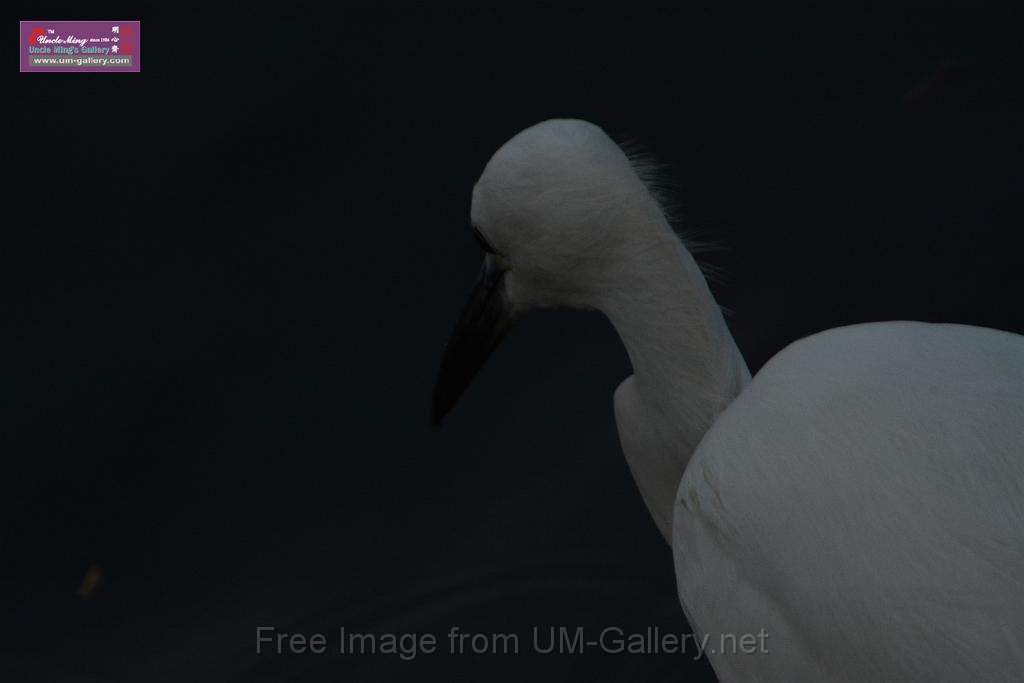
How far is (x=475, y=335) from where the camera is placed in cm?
316

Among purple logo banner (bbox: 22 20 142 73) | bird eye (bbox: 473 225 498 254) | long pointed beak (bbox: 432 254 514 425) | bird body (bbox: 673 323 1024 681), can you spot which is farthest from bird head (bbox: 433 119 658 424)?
purple logo banner (bbox: 22 20 142 73)

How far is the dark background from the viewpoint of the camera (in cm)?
373

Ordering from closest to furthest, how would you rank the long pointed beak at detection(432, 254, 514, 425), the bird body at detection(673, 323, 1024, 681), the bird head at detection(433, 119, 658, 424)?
the bird body at detection(673, 323, 1024, 681), the bird head at detection(433, 119, 658, 424), the long pointed beak at detection(432, 254, 514, 425)

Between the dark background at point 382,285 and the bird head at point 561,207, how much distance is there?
1138mm

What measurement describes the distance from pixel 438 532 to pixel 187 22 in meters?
2.07

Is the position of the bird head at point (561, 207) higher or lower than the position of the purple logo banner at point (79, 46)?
lower

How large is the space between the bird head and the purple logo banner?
232 centimetres

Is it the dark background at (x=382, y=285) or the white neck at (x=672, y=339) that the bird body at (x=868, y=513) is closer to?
the white neck at (x=672, y=339)

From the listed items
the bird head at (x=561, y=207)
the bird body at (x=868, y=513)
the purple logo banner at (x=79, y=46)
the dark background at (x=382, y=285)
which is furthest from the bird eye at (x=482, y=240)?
the purple logo banner at (x=79, y=46)

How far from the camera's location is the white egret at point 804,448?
7.64 feet

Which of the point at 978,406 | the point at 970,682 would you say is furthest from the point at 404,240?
the point at 970,682

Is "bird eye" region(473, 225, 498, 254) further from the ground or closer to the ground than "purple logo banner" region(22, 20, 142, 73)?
closer to the ground

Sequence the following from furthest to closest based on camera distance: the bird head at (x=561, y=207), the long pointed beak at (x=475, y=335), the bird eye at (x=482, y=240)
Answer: the long pointed beak at (x=475, y=335) < the bird eye at (x=482, y=240) < the bird head at (x=561, y=207)

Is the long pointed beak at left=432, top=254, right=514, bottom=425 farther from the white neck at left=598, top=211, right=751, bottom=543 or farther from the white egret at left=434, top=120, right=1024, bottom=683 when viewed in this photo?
the white neck at left=598, top=211, right=751, bottom=543
